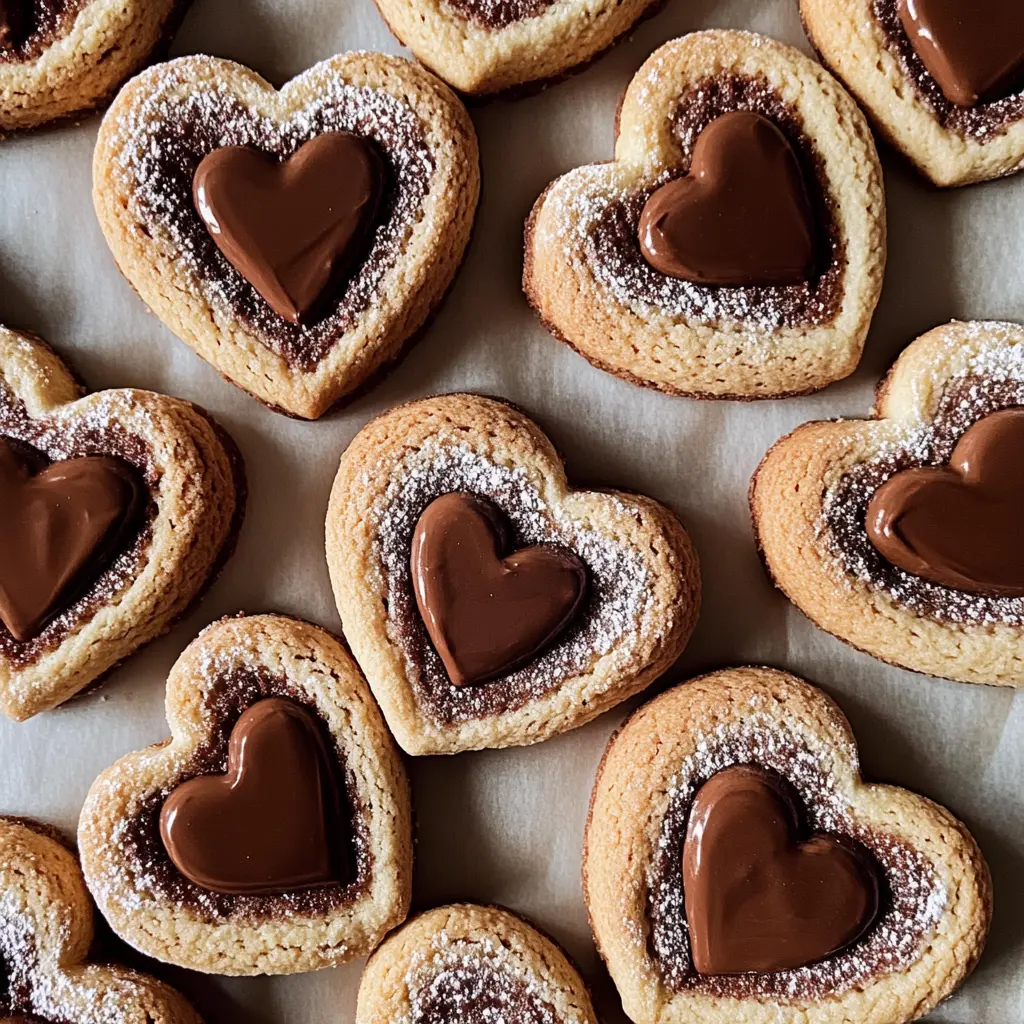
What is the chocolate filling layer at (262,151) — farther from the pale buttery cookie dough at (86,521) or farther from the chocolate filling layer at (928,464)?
the chocolate filling layer at (928,464)

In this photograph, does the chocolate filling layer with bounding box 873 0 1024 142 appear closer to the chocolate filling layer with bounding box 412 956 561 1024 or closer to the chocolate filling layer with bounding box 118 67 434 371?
the chocolate filling layer with bounding box 118 67 434 371

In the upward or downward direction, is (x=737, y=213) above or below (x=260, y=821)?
above

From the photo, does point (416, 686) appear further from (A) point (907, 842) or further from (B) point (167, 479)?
(A) point (907, 842)

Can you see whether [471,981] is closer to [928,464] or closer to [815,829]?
[815,829]

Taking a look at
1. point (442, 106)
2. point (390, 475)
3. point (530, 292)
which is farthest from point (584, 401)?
point (442, 106)

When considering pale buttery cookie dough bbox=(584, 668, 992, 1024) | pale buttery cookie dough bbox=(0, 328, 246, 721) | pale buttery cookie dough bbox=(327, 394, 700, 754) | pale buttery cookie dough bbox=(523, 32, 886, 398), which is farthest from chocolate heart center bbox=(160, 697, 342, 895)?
pale buttery cookie dough bbox=(523, 32, 886, 398)

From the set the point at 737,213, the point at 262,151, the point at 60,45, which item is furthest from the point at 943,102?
the point at 60,45

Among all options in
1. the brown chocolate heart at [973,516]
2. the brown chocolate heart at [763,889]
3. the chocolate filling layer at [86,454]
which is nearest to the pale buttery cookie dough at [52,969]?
the chocolate filling layer at [86,454]
